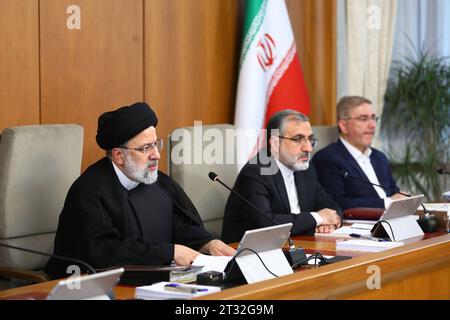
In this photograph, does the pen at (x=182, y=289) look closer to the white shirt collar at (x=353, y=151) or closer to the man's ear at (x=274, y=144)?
the man's ear at (x=274, y=144)

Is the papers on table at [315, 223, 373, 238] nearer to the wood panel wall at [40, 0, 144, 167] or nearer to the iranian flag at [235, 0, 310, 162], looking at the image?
the iranian flag at [235, 0, 310, 162]

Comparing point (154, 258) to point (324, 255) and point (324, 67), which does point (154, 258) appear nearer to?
point (324, 255)

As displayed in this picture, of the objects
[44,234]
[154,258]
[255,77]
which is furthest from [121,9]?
[154,258]

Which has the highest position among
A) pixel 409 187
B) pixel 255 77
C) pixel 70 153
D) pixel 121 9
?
pixel 121 9

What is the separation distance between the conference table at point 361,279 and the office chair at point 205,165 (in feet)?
2.31

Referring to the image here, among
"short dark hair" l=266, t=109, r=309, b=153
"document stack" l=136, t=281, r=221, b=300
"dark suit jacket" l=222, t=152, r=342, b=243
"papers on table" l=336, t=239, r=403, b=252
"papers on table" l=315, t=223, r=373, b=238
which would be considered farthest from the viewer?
"short dark hair" l=266, t=109, r=309, b=153

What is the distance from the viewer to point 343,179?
520 cm

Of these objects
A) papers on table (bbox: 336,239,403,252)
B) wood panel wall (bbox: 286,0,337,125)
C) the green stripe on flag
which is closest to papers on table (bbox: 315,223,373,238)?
papers on table (bbox: 336,239,403,252)

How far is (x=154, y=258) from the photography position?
3396mm

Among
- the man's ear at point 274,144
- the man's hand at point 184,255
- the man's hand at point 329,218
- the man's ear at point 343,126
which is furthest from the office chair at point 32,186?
the man's ear at point 343,126

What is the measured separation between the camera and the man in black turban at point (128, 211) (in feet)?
11.1

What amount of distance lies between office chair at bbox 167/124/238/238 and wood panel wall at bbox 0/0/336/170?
567 millimetres

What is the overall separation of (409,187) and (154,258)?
3761mm

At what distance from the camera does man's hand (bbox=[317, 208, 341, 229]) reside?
13.9ft
